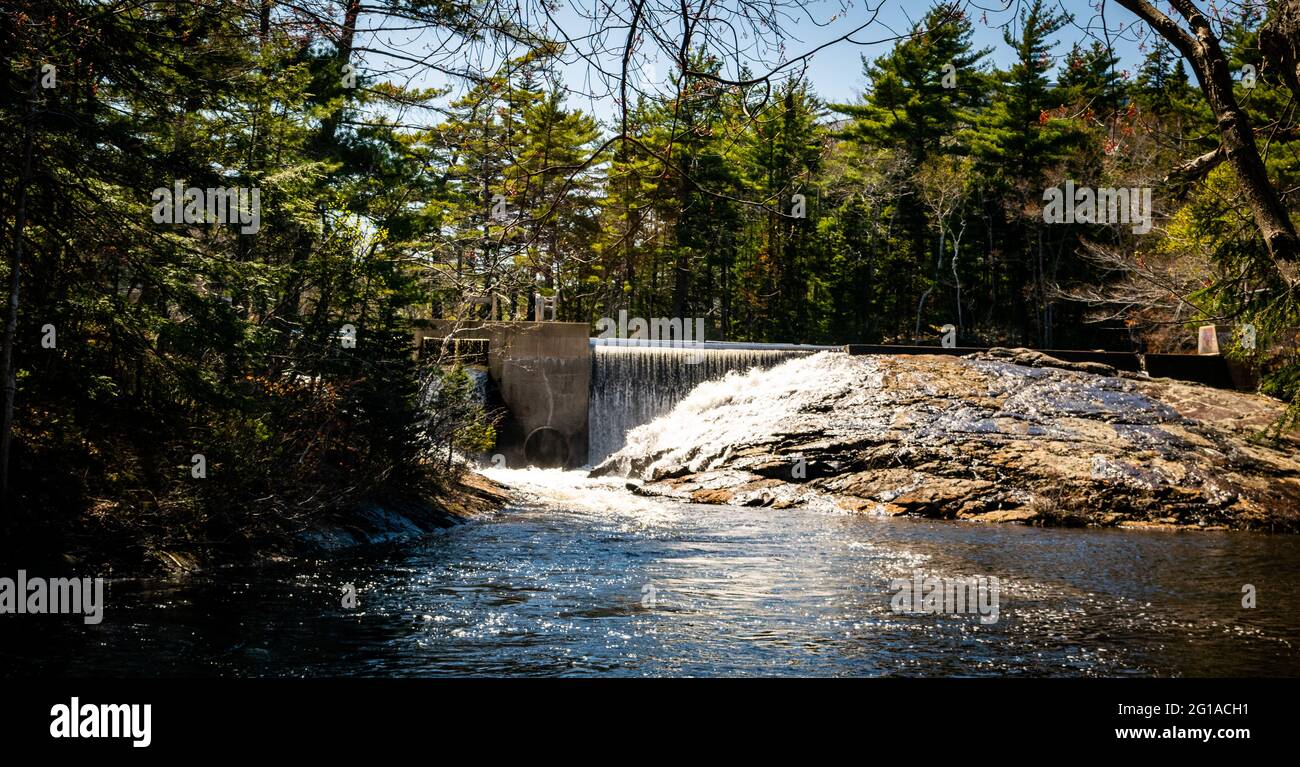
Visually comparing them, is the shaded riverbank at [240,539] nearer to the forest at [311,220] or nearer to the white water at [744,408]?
the forest at [311,220]

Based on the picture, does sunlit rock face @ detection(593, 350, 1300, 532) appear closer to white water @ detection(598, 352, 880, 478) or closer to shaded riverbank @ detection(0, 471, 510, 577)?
white water @ detection(598, 352, 880, 478)

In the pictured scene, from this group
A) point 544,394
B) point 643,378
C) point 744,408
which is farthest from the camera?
point 643,378

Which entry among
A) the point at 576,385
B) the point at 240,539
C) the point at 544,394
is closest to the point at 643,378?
the point at 576,385

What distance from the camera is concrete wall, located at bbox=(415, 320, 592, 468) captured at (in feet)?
81.9

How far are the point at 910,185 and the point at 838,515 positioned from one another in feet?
98.8

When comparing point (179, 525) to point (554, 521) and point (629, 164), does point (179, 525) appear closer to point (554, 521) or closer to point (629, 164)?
point (554, 521)

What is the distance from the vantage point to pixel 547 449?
82.1 ft

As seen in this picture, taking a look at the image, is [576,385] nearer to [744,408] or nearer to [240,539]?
[744,408]

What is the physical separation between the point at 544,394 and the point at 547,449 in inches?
60.4

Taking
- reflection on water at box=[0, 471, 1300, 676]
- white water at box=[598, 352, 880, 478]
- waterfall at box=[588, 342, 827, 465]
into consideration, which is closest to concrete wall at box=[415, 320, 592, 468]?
waterfall at box=[588, 342, 827, 465]

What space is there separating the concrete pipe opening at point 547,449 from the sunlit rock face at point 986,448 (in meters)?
3.47

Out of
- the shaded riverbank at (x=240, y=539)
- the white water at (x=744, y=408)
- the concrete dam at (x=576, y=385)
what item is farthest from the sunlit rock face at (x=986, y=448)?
the shaded riverbank at (x=240, y=539)

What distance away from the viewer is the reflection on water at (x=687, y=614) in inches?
254
